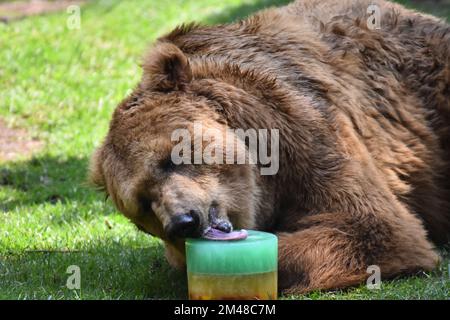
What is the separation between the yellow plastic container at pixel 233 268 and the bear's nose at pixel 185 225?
54 millimetres

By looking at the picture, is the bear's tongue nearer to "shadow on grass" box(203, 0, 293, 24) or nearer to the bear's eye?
the bear's eye

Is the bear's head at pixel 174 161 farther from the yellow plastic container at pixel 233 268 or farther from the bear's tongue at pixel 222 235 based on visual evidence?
the yellow plastic container at pixel 233 268

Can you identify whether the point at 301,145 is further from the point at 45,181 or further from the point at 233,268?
the point at 45,181

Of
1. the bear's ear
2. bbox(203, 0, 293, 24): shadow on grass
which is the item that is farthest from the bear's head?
bbox(203, 0, 293, 24): shadow on grass

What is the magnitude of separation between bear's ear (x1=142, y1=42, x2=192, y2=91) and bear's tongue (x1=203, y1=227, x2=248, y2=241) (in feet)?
3.41

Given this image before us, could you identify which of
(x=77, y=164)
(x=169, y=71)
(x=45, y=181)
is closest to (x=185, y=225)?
(x=169, y=71)

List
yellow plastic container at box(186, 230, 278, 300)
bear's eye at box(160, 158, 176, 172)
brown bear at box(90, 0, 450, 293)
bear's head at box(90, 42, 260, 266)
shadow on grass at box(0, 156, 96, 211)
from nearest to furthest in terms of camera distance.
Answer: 1. yellow plastic container at box(186, 230, 278, 300)
2. bear's head at box(90, 42, 260, 266)
3. bear's eye at box(160, 158, 176, 172)
4. brown bear at box(90, 0, 450, 293)
5. shadow on grass at box(0, 156, 96, 211)

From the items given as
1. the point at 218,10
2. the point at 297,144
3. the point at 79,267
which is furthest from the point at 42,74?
the point at 297,144

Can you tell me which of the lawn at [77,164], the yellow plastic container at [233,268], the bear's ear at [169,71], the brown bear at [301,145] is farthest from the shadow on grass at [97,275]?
the bear's ear at [169,71]

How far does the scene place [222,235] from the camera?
4922 millimetres

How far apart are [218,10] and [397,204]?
8.96 meters

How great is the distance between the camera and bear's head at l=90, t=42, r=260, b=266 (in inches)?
199

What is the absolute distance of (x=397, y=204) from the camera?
18.7ft
